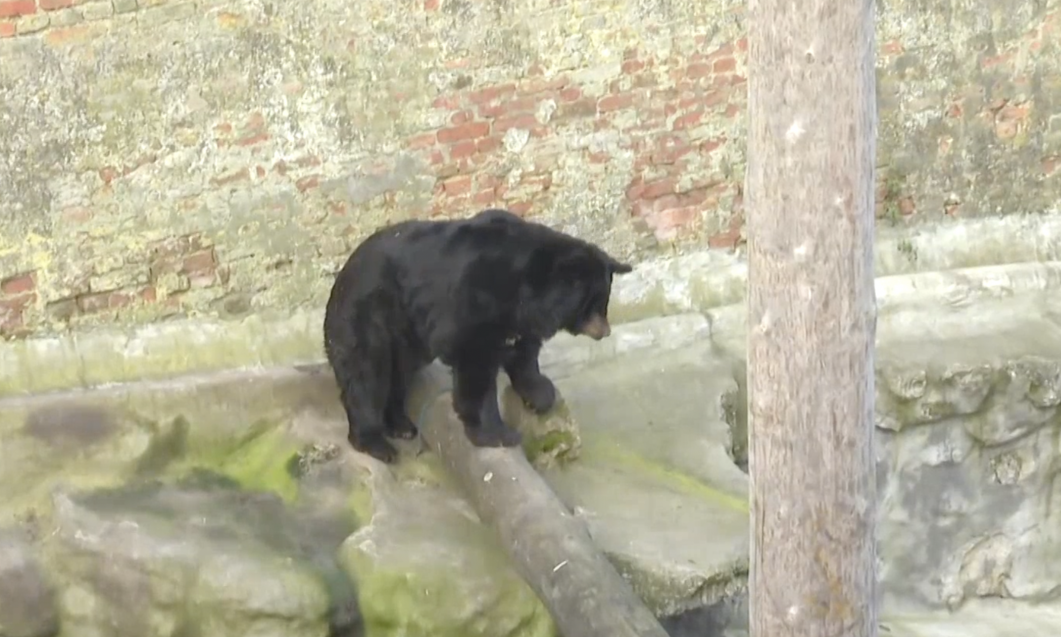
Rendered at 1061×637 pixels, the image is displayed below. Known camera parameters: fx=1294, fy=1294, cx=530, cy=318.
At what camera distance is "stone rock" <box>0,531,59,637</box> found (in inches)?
160

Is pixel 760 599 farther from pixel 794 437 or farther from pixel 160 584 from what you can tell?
pixel 160 584

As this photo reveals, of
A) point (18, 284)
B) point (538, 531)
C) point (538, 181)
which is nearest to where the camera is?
point (538, 531)

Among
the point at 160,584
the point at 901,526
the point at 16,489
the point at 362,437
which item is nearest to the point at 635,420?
the point at 362,437

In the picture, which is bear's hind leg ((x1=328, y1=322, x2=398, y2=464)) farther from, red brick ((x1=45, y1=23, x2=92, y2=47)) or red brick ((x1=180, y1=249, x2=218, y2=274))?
red brick ((x1=45, y1=23, x2=92, y2=47))

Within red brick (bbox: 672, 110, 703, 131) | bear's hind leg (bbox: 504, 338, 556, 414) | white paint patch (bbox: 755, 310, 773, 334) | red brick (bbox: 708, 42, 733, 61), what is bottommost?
bear's hind leg (bbox: 504, 338, 556, 414)

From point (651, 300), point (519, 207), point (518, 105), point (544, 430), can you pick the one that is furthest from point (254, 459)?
point (651, 300)

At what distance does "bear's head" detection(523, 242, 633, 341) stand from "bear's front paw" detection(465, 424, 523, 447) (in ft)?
1.16

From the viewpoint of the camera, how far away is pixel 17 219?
4.71 metres

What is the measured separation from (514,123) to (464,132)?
→ 8.4 inches

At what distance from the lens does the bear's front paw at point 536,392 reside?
4371mm

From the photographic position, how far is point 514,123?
207 inches

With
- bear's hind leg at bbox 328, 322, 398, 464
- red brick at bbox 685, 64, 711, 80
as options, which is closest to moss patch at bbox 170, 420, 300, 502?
bear's hind leg at bbox 328, 322, 398, 464

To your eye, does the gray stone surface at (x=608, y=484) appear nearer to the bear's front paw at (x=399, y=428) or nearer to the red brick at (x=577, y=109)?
the bear's front paw at (x=399, y=428)

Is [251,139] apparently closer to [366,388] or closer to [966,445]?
[366,388]
